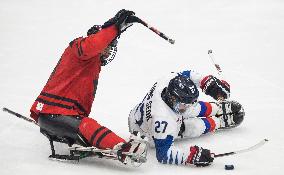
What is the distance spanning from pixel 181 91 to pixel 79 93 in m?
1.03

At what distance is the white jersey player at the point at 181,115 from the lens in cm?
488

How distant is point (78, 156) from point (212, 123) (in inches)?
63.9

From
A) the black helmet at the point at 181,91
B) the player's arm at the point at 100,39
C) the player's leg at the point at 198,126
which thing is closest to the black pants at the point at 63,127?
the player's arm at the point at 100,39

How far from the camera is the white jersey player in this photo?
4.88m

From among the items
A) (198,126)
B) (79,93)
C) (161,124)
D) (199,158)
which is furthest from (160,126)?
(79,93)

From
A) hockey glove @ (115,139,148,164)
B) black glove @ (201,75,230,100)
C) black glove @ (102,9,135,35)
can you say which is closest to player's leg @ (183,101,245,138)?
black glove @ (201,75,230,100)

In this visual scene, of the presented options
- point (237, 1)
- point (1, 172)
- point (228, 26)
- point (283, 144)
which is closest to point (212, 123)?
point (283, 144)

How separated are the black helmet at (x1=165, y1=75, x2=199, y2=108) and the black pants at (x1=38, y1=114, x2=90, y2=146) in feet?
3.06

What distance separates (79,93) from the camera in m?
5.08

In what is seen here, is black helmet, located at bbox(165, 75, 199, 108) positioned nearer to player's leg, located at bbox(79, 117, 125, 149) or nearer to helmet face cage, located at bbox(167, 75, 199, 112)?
helmet face cage, located at bbox(167, 75, 199, 112)

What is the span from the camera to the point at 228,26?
10.5 m

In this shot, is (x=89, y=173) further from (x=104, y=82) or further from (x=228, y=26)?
(x=228, y=26)

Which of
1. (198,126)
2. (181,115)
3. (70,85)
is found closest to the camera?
(70,85)

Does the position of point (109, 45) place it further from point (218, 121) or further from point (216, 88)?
point (218, 121)
